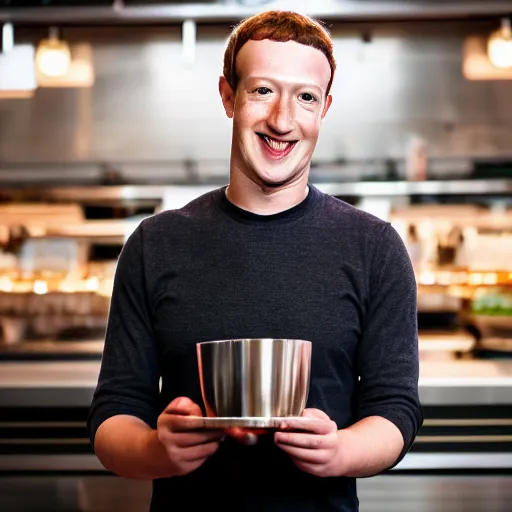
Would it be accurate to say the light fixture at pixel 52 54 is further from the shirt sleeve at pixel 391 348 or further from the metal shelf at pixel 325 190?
the shirt sleeve at pixel 391 348

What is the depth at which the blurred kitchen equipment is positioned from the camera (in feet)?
3.38

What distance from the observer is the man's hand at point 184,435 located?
3.22ft

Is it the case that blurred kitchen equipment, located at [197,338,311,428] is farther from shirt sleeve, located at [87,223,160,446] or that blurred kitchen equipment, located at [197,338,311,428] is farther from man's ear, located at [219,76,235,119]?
man's ear, located at [219,76,235,119]

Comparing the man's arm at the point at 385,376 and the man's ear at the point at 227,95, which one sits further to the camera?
the man's ear at the point at 227,95

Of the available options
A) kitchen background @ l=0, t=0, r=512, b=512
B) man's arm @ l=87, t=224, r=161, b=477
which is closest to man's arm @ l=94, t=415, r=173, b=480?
man's arm @ l=87, t=224, r=161, b=477

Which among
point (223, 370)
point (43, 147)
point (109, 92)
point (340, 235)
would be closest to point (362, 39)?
point (109, 92)

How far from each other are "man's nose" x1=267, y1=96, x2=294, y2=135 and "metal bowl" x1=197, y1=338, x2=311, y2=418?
1.03 feet

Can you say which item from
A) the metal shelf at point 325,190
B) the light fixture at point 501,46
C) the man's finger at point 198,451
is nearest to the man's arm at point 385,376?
the man's finger at point 198,451

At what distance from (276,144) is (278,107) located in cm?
5

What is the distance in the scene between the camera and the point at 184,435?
994 millimetres

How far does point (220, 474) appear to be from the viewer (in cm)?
117

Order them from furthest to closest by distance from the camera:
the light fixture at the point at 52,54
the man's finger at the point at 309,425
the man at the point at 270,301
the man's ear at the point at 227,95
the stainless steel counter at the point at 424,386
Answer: the light fixture at the point at 52,54 → the stainless steel counter at the point at 424,386 → the man's ear at the point at 227,95 → the man at the point at 270,301 → the man's finger at the point at 309,425

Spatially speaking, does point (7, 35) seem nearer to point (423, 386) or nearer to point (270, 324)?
point (423, 386)

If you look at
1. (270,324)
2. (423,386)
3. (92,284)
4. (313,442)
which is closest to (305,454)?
(313,442)
